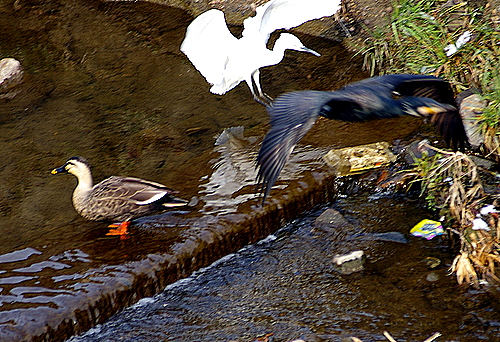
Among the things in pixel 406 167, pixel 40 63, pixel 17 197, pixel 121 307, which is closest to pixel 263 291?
pixel 121 307

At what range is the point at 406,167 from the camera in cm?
469

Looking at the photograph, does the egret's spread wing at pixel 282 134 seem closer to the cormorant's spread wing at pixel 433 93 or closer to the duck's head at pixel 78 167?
the cormorant's spread wing at pixel 433 93

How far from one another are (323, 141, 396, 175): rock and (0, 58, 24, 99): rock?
3802 millimetres

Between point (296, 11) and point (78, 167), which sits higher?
point (296, 11)

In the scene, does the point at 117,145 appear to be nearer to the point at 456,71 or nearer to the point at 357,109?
the point at 357,109

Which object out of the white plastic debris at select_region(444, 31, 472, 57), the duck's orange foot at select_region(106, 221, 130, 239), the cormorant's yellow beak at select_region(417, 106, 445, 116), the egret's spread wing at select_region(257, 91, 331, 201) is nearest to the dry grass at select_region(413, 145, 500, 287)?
the cormorant's yellow beak at select_region(417, 106, 445, 116)

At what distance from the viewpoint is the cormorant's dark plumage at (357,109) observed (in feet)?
10.4

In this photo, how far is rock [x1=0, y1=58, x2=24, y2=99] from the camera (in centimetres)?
679

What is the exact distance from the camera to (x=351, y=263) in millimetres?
3887

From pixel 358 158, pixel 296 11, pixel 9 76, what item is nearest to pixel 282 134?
pixel 358 158

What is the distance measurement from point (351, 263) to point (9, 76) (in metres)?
4.73

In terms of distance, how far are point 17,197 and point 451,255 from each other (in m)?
3.28

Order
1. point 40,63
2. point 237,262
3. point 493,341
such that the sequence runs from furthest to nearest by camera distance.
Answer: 1. point 40,63
2. point 237,262
3. point 493,341

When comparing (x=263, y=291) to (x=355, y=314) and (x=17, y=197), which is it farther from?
(x=17, y=197)
